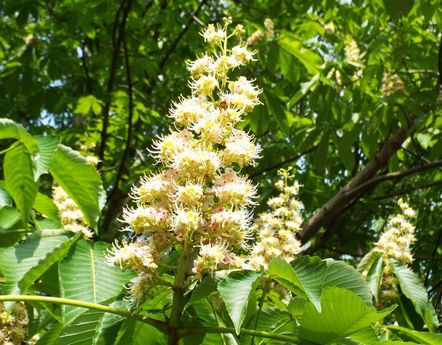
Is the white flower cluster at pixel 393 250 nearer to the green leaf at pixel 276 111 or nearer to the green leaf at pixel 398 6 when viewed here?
the green leaf at pixel 276 111

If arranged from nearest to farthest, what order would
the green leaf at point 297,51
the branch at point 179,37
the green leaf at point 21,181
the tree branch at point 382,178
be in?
1. the green leaf at point 21,181
2. the green leaf at point 297,51
3. the tree branch at point 382,178
4. the branch at point 179,37

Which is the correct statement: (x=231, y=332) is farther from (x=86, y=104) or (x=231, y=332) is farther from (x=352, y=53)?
(x=352, y=53)

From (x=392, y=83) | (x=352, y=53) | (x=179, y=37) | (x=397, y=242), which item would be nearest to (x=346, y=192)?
(x=392, y=83)

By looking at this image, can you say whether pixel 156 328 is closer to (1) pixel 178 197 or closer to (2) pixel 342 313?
(1) pixel 178 197

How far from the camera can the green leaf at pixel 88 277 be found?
1413mm

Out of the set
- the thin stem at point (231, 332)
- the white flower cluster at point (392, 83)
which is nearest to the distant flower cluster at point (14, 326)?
the thin stem at point (231, 332)

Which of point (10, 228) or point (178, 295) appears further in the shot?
point (10, 228)

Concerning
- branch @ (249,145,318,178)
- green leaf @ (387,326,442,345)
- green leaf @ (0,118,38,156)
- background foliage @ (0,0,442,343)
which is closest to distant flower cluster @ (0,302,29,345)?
green leaf @ (0,118,38,156)

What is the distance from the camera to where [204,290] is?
1.30m

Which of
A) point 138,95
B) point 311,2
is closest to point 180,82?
point 138,95

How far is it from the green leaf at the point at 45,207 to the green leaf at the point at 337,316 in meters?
0.93

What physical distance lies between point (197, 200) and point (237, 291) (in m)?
0.28

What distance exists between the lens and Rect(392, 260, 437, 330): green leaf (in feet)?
7.34

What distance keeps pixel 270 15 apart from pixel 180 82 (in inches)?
58.1
